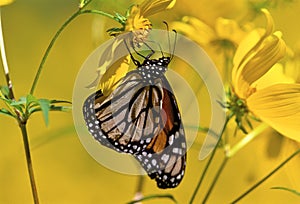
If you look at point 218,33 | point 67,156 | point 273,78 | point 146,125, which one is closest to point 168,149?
point 146,125

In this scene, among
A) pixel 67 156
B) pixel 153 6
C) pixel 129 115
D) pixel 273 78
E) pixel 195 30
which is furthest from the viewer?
pixel 67 156

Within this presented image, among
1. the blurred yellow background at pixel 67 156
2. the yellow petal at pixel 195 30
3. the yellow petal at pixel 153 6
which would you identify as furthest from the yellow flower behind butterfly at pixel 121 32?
the blurred yellow background at pixel 67 156

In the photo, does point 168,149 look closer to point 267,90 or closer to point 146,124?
point 146,124

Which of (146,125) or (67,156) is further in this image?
(67,156)

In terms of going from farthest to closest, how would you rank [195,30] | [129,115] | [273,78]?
[195,30] → [273,78] → [129,115]

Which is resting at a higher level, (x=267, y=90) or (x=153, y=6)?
(x=153, y=6)

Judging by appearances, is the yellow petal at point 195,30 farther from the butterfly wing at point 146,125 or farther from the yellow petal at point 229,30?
the butterfly wing at point 146,125

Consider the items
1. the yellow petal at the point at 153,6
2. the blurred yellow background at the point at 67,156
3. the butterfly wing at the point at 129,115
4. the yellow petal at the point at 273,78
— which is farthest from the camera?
the blurred yellow background at the point at 67,156
